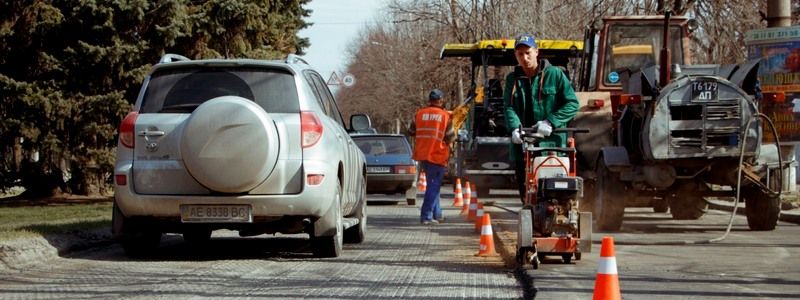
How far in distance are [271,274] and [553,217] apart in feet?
7.15

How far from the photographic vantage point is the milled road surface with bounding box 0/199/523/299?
23.4ft

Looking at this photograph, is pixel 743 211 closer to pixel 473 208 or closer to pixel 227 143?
pixel 473 208

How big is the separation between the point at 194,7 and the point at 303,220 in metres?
12.9

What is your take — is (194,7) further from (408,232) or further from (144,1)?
(408,232)

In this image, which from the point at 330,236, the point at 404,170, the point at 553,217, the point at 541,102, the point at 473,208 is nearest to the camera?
the point at 553,217

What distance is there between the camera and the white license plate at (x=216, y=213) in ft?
30.0

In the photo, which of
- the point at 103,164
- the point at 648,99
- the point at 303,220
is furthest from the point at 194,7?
the point at 303,220

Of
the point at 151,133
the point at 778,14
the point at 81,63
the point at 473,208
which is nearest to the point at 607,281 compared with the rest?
the point at 151,133

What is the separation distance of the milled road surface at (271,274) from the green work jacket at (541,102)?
1.17 m

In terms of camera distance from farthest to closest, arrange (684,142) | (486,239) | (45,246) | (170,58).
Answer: (684,142)
(170,58)
(45,246)
(486,239)

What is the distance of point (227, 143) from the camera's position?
29.1ft

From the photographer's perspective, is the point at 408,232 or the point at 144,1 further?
the point at 144,1

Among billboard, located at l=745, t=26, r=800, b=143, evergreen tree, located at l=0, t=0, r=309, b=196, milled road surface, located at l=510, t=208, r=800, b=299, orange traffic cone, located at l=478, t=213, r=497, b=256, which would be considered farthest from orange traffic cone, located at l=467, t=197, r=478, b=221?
evergreen tree, located at l=0, t=0, r=309, b=196

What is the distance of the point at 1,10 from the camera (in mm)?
20188
